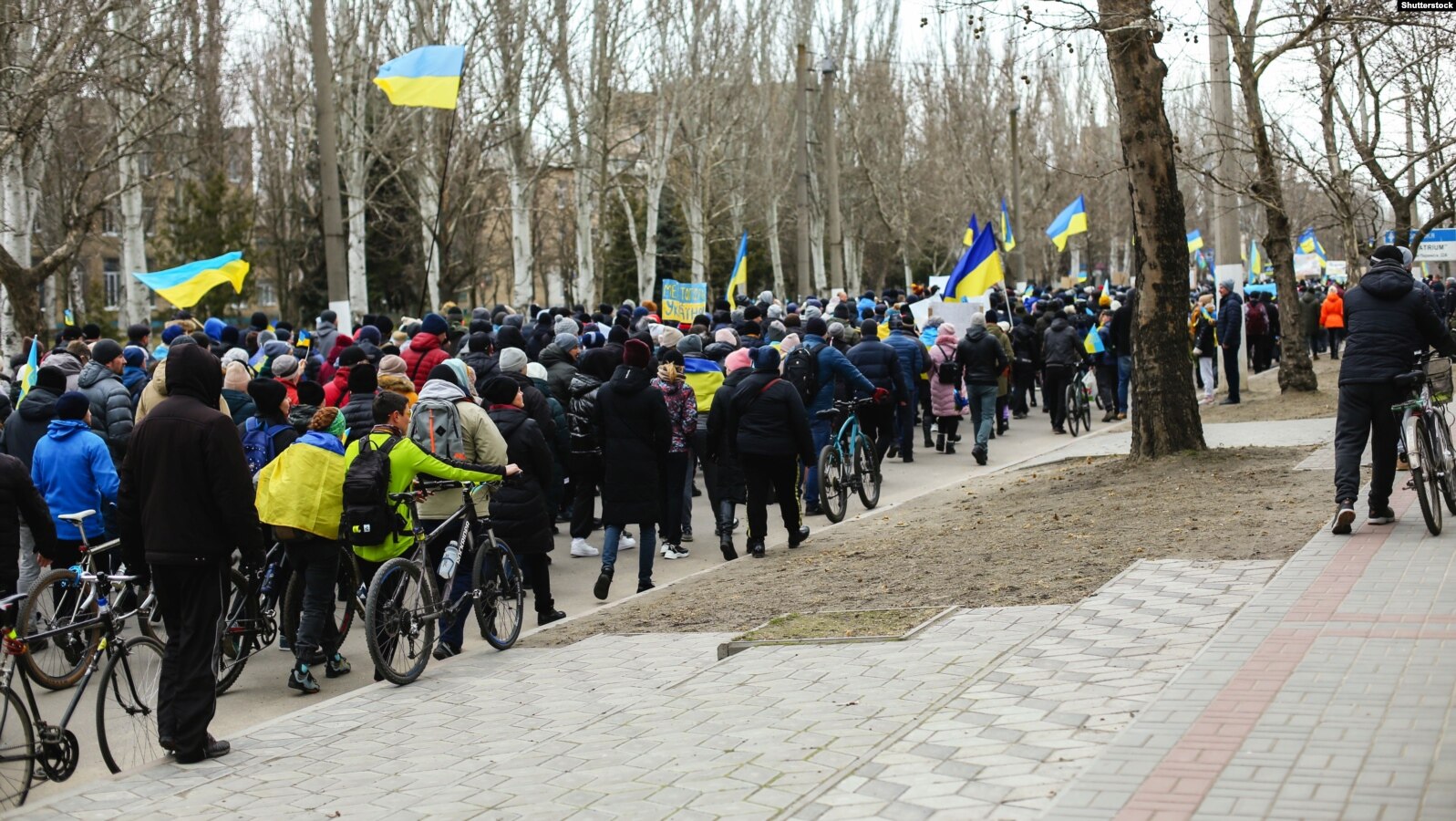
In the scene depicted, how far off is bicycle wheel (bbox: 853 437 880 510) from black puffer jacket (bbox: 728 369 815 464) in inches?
115

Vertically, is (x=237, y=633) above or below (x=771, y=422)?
below

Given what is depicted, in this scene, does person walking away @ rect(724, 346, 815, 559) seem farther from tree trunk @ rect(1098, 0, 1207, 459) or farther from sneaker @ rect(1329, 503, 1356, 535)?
tree trunk @ rect(1098, 0, 1207, 459)

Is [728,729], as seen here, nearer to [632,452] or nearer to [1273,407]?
[632,452]

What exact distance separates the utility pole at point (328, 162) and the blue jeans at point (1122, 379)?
11831 mm

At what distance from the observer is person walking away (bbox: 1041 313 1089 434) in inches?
913

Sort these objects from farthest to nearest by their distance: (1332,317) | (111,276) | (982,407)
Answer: (111,276) → (1332,317) → (982,407)

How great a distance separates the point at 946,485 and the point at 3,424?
996 cm

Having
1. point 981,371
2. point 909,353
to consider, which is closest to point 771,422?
point 909,353

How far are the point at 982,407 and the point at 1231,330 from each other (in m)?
6.39

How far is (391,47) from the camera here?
40.3 metres

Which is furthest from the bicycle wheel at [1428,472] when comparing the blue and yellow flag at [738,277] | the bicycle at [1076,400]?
the blue and yellow flag at [738,277]

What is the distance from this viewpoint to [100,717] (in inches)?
291

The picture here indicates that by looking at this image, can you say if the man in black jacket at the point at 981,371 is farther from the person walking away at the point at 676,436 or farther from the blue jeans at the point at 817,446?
the person walking away at the point at 676,436

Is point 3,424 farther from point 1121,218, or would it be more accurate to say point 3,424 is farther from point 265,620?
point 1121,218
